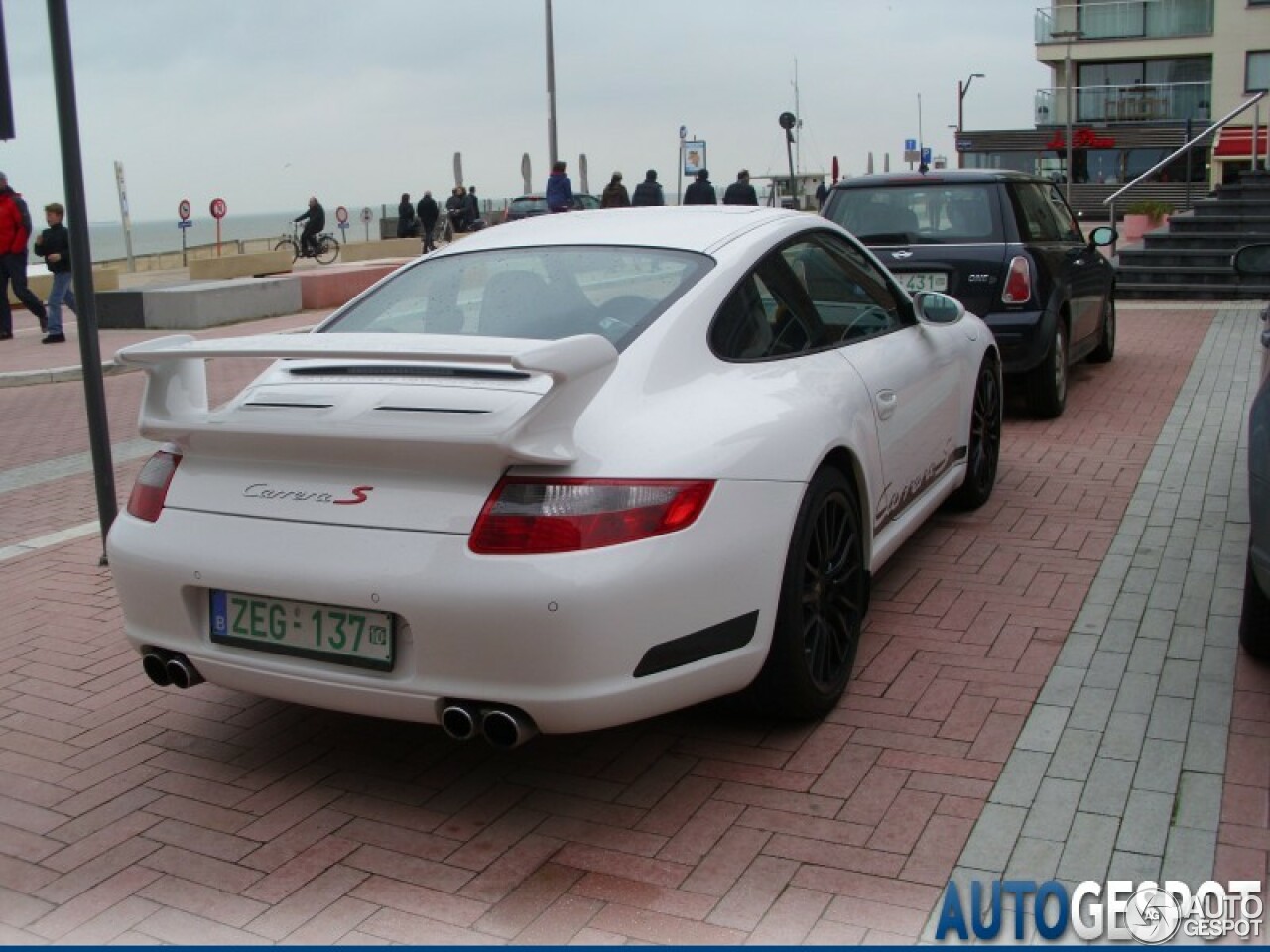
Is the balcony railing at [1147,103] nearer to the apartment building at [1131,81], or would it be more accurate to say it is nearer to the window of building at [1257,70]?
the apartment building at [1131,81]

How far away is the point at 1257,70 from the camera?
151 ft

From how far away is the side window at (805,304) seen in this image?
4.21 meters

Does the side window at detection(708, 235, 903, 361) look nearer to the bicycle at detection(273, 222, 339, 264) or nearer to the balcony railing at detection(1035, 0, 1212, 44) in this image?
the bicycle at detection(273, 222, 339, 264)

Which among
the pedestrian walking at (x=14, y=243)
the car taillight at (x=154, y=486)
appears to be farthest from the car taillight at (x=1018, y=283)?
the pedestrian walking at (x=14, y=243)

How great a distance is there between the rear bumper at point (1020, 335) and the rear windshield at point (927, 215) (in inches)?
20.7

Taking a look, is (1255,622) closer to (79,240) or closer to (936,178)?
(79,240)

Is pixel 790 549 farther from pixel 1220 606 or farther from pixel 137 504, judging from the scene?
pixel 1220 606

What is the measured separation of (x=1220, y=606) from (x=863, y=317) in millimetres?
1706

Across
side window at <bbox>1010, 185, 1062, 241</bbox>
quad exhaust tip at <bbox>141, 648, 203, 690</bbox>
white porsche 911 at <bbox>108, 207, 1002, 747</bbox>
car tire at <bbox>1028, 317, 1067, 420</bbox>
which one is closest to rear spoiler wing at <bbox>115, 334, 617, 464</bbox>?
white porsche 911 at <bbox>108, 207, 1002, 747</bbox>

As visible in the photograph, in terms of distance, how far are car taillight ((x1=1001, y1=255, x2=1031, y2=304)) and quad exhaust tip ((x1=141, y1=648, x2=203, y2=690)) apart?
614 centimetres

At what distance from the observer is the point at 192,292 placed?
16812 millimetres

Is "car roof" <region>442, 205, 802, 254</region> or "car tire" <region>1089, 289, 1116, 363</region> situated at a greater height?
"car roof" <region>442, 205, 802, 254</region>

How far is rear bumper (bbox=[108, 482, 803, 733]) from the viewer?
3281 millimetres

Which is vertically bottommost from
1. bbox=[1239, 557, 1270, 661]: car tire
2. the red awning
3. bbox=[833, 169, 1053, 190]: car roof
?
bbox=[1239, 557, 1270, 661]: car tire
